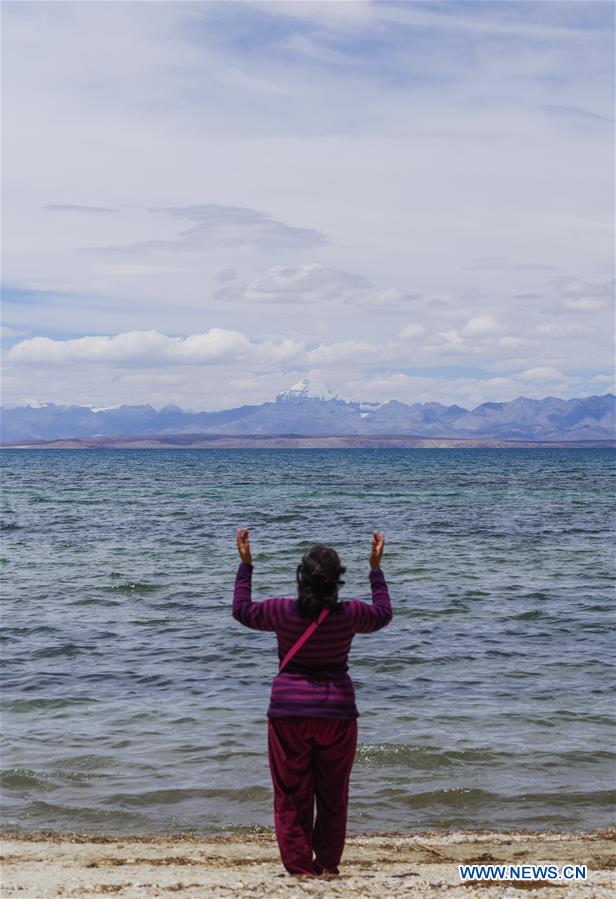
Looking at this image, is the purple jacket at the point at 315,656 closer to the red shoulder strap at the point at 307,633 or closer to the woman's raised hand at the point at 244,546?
the red shoulder strap at the point at 307,633

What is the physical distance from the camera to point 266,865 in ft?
26.0

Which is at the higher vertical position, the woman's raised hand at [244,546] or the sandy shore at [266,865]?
the woman's raised hand at [244,546]

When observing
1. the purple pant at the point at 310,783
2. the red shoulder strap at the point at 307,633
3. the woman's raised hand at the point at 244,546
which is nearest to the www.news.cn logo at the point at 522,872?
the purple pant at the point at 310,783

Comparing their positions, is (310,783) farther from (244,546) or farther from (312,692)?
(244,546)

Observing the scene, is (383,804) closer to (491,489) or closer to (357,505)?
(357,505)

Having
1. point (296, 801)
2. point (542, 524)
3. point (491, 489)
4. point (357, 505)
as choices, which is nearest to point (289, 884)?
point (296, 801)

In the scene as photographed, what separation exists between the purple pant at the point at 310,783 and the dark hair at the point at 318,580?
79cm

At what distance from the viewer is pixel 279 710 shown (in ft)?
22.1

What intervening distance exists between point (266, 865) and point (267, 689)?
660 centimetres

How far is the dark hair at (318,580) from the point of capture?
6.59 m

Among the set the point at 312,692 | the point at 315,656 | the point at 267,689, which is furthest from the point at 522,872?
the point at 267,689

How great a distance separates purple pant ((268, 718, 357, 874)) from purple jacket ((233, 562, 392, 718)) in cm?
9

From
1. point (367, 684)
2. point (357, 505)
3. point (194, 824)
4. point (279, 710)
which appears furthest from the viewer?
point (357, 505)

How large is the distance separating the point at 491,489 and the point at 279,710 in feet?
229
